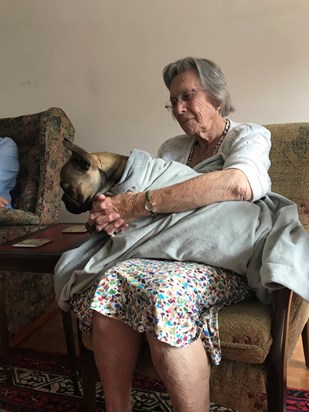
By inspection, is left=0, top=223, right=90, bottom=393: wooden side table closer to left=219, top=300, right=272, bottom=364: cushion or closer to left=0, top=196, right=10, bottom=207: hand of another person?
left=0, top=196, right=10, bottom=207: hand of another person

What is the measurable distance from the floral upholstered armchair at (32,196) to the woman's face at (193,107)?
0.86 meters

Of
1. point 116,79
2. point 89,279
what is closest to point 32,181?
point 116,79

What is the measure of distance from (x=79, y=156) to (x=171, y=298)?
0.50 metres

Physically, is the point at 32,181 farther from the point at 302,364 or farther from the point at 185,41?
the point at 302,364

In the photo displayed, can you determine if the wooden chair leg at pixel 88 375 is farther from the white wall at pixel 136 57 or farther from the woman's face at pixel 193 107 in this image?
the white wall at pixel 136 57

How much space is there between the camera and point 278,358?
900mm

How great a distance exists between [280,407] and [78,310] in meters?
0.56

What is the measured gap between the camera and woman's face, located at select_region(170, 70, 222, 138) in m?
1.34

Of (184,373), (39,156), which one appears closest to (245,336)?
(184,373)

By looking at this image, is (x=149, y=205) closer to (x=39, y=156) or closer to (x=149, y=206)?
(x=149, y=206)

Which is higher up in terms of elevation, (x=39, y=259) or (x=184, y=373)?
(x=39, y=259)

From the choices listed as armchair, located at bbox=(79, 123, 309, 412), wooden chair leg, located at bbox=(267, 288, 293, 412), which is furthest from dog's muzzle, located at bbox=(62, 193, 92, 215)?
wooden chair leg, located at bbox=(267, 288, 293, 412)

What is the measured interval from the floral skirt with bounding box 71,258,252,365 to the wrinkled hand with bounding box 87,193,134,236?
0.13m

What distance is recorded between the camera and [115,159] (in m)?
1.17
